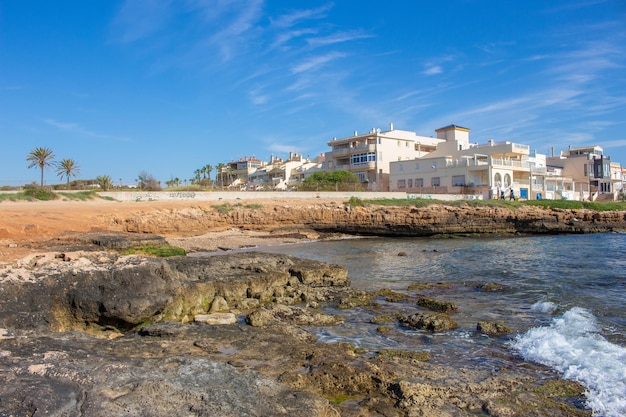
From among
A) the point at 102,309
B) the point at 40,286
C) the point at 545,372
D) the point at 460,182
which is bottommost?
the point at 545,372

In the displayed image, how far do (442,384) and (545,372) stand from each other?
2.01 meters

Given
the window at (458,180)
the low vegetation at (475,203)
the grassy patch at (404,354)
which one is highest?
the window at (458,180)

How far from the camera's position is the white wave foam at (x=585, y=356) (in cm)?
621

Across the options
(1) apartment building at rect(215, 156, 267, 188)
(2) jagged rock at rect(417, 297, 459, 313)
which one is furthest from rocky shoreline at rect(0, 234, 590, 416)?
(1) apartment building at rect(215, 156, 267, 188)

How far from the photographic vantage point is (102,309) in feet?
26.7

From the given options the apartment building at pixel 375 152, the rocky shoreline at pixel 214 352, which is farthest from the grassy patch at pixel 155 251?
the apartment building at pixel 375 152

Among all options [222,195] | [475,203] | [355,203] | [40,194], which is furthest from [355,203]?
[40,194]

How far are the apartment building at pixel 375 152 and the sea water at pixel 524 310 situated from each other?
4370 centimetres

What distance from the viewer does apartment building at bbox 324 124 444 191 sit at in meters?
68.1

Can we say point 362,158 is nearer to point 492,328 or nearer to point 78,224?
point 78,224

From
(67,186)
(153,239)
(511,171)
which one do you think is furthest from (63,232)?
(511,171)

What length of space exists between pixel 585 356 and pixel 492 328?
193 centimetres

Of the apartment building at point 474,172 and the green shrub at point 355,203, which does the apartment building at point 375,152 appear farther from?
the green shrub at point 355,203

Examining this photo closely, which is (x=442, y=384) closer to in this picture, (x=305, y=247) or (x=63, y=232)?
→ (x=63, y=232)
